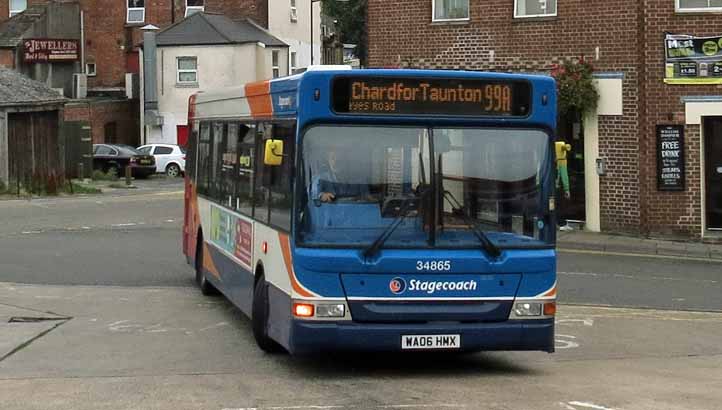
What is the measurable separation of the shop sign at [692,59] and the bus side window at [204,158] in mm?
13223

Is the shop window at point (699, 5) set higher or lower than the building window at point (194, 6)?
lower

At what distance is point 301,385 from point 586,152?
60.4 ft

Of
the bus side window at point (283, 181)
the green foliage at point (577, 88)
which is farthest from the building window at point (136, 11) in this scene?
the bus side window at point (283, 181)

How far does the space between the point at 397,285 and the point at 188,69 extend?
48.0 m

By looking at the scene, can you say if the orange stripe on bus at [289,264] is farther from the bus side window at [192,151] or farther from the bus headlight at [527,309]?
the bus side window at [192,151]

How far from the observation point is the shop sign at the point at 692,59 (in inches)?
1016

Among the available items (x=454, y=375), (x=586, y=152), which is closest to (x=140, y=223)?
(x=586, y=152)

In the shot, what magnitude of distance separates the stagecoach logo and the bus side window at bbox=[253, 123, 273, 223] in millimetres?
1834

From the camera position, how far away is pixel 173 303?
16031 millimetres

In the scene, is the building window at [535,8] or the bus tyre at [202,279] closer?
the bus tyre at [202,279]

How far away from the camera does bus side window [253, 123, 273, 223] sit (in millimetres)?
11789

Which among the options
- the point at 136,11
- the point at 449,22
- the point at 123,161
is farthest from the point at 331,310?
the point at 136,11

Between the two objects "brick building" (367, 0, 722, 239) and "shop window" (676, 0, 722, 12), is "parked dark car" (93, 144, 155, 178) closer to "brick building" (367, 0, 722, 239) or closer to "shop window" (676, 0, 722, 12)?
"brick building" (367, 0, 722, 239)

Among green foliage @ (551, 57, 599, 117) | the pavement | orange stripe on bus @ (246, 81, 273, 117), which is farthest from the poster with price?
orange stripe on bus @ (246, 81, 273, 117)
